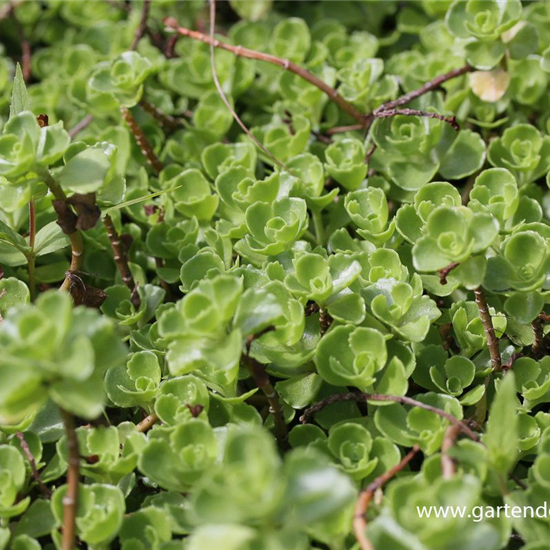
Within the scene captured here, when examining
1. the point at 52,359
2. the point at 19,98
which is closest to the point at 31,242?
the point at 19,98

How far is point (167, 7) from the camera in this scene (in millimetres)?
2020

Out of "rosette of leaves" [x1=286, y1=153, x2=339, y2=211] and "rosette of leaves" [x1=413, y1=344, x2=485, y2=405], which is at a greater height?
"rosette of leaves" [x1=286, y1=153, x2=339, y2=211]

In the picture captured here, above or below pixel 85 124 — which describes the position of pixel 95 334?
above

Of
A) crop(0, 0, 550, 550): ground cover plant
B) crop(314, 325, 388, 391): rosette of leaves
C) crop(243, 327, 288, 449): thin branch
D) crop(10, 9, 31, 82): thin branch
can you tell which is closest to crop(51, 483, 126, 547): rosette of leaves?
crop(0, 0, 550, 550): ground cover plant

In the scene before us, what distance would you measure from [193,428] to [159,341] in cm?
17

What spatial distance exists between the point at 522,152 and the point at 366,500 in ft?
2.62

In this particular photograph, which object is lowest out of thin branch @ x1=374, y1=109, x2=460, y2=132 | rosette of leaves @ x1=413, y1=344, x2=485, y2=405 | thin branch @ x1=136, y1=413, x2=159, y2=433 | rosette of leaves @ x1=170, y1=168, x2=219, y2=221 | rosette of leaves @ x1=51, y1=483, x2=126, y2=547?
thin branch @ x1=136, y1=413, x2=159, y2=433

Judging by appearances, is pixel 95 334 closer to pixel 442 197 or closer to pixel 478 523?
pixel 478 523

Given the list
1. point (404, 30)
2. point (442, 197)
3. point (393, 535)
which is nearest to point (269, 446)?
point (393, 535)

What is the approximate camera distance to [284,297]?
1108 mm

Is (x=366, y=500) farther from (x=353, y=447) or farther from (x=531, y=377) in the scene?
(x=531, y=377)

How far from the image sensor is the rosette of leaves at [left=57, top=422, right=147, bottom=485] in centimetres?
101

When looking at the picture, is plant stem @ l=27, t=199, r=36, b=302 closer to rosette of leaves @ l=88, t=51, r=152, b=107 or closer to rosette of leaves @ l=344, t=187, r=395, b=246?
rosette of leaves @ l=88, t=51, r=152, b=107

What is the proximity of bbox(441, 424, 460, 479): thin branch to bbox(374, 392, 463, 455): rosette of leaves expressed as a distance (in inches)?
0.5
